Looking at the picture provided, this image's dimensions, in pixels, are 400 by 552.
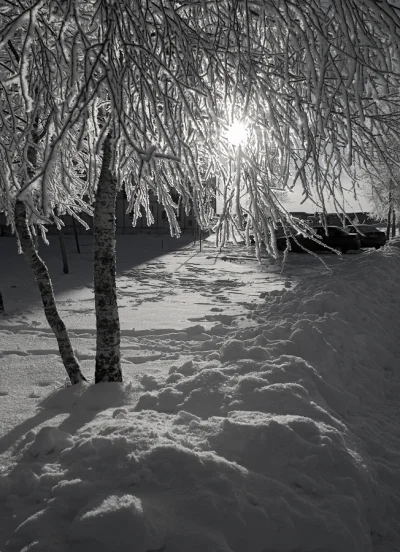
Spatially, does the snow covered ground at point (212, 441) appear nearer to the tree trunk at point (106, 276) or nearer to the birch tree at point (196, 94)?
the tree trunk at point (106, 276)

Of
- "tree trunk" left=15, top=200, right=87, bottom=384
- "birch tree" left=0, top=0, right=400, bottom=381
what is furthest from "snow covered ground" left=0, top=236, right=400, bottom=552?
"birch tree" left=0, top=0, right=400, bottom=381

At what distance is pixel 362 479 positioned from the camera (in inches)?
98.3

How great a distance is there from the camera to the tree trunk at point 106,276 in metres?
3.58

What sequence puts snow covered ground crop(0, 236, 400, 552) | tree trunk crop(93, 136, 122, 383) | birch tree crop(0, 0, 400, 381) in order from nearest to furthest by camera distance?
1. birch tree crop(0, 0, 400, 381)
2. snow covered ground crop(0, 236, 400, 552)
3. tree trunk crop(93, 136, 122, 383)

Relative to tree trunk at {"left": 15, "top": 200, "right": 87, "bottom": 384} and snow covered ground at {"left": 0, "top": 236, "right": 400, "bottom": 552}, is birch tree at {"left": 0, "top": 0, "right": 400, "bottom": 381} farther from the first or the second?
snow covered ground at {"left": 0, "top": 236, "right": 400, "bottom": 552}

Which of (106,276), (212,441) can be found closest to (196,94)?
(106,276)

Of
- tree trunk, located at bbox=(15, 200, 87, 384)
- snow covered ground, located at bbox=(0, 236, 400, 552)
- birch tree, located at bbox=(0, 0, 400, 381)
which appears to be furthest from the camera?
tree trunk, located at bbox=(15, 200, 87, 384)

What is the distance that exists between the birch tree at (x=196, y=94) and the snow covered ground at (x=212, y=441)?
3.00ft

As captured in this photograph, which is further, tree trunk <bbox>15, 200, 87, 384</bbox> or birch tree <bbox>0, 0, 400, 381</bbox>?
tree trunk <bbox>15, 200, 87, 384</bbox>

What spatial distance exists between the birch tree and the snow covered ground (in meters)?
0.91

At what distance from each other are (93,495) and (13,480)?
0.60 meters

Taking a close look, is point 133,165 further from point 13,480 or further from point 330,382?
point 330,382

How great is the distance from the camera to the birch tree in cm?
155

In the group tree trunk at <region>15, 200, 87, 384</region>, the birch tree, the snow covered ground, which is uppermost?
the birch tree
